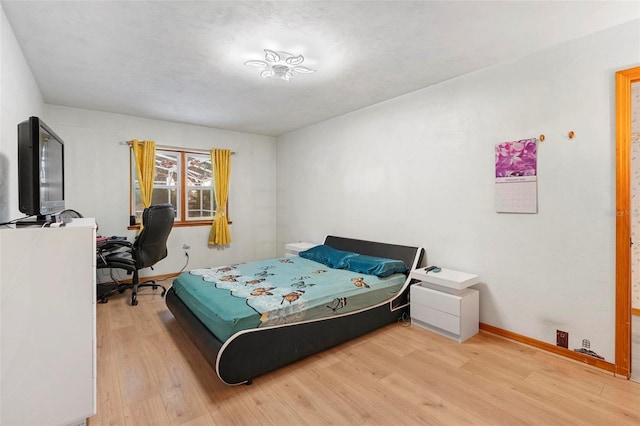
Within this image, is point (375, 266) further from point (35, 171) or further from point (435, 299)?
point (35, 171)

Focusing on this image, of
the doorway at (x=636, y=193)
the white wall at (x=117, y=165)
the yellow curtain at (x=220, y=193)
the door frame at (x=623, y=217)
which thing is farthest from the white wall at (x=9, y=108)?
the doorway at (x=636, y=193)

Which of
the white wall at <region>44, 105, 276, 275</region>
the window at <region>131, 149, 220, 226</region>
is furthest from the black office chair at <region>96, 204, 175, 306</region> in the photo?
the window at <region>131, 149, 220, 226</region>

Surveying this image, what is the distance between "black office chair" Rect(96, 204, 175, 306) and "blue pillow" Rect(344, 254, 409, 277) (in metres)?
2.43

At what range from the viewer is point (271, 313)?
2.28 m

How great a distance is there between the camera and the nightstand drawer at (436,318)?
2.78 meters

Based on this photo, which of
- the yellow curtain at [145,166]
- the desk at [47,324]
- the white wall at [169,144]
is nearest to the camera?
the desk at [47,324]

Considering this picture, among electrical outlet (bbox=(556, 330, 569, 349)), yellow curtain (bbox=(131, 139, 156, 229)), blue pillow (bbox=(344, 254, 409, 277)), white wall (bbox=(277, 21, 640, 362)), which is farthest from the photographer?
yellow curtain (bbox=(131, 139, 156, 229))

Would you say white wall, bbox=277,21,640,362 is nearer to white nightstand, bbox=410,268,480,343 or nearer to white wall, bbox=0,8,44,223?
white nightstand, bbox=410,268,480,343

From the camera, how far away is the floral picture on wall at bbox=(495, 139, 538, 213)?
2.66 metres

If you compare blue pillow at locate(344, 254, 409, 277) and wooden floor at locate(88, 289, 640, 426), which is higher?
blue pillow at locate(344, 254, 409, 277)

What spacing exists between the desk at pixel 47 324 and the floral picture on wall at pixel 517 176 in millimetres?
3237

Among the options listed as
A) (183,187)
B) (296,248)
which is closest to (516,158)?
(296,248)

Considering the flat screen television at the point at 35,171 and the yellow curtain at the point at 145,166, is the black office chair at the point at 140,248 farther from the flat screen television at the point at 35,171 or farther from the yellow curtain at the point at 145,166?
the flat screen television at the point at 35,171

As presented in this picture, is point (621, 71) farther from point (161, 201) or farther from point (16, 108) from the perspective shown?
point (161, 201)
